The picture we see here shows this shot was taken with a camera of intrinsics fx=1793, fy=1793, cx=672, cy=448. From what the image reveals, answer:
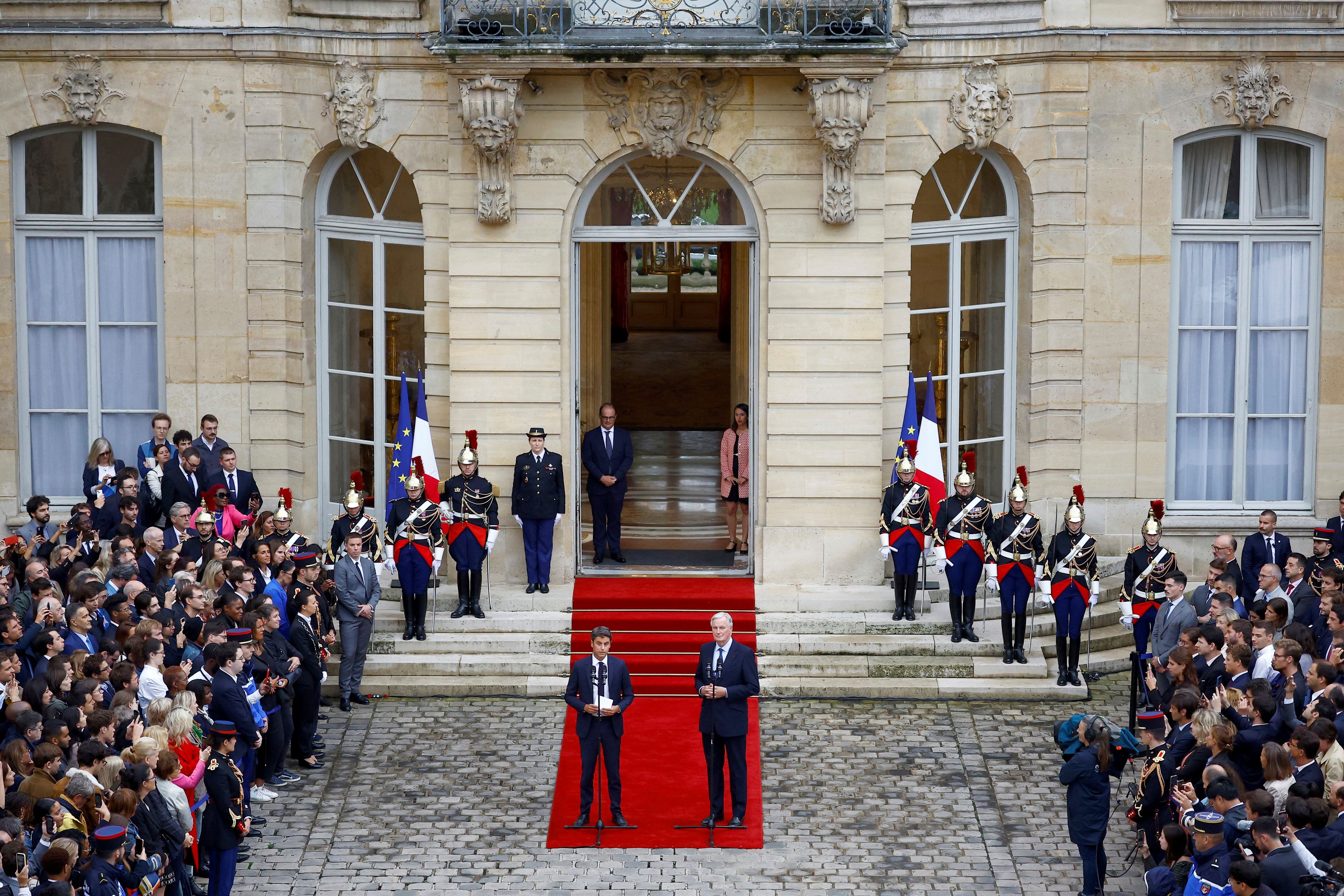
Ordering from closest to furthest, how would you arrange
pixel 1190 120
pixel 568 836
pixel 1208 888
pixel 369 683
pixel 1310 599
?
pixel 1208 888 → pixel 568 836 → pixel 1310 599 → pixel 369 683 → pixel 1190 120

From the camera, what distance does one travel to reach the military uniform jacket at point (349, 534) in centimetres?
1652

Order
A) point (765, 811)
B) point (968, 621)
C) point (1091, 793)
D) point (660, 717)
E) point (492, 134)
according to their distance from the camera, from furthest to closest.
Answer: point (492, 134) < point (968, 621) < point (660, 717) < point (765, 811) < point (1091, 793)

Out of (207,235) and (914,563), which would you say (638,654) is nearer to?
(914,563)

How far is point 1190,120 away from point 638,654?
296 inches

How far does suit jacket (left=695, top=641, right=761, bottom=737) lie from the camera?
13156 millimetres

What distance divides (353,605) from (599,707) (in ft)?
11.5

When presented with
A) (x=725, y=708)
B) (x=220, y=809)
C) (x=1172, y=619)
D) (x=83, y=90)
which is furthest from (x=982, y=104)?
(x=220, y=809)

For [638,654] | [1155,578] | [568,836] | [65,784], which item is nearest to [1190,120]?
[1155,578]

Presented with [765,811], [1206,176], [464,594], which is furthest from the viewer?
[1206,176]

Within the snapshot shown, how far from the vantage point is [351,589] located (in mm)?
15711

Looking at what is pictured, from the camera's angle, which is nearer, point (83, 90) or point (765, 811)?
point (765, 811)

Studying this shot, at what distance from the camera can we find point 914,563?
1697cm

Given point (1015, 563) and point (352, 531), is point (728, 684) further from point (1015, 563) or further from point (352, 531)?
point (352, 531)

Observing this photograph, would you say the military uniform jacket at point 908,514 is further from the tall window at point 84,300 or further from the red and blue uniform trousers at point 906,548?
the tall window at point 84,300
